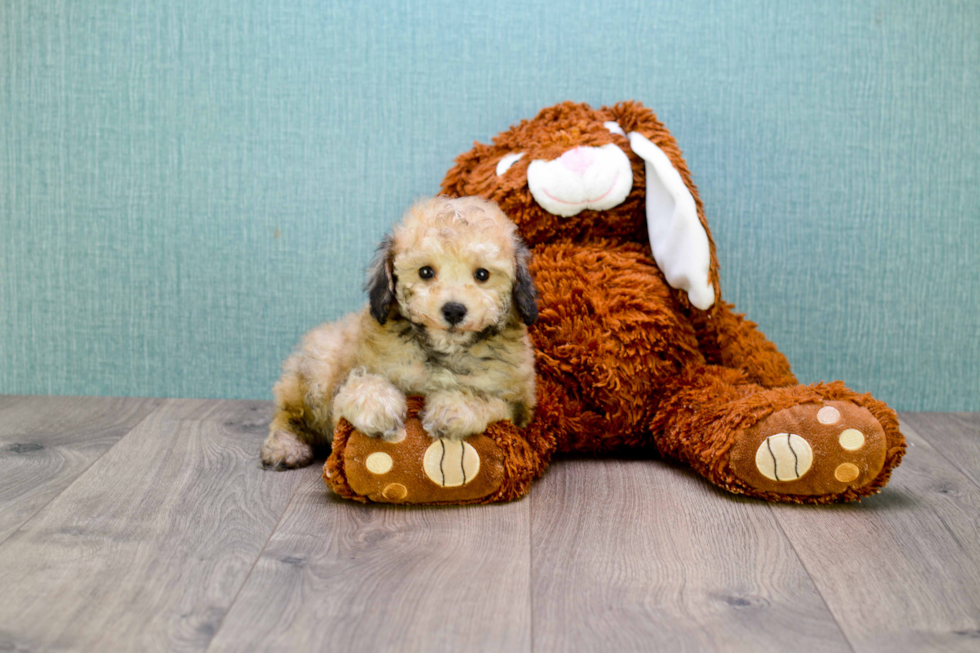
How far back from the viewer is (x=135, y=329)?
2773 millimetres

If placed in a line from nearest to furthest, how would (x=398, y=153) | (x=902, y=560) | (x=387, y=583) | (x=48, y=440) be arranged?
(x=387, y=583), (x=902, y=560), (x=48, y=440), (x=398, y=153)

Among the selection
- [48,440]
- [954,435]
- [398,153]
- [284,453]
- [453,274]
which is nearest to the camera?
[453,274]

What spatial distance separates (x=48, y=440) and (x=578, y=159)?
160cm

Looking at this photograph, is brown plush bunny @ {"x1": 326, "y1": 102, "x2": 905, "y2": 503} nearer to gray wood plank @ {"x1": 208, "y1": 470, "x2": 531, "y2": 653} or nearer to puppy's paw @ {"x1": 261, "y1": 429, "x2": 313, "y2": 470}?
gray wood plank @ {"x1": 208, "y1": 470, "x2": 531, "y2": 653}

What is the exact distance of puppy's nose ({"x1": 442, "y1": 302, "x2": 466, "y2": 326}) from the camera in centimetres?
171

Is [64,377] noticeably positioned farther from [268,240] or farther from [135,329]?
[268,240]

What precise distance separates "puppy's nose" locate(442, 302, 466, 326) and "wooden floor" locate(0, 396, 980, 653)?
42 cm

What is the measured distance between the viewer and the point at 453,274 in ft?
5.76

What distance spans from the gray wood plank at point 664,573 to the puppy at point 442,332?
0.28 metres

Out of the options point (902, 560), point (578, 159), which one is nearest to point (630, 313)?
point (578, 159)

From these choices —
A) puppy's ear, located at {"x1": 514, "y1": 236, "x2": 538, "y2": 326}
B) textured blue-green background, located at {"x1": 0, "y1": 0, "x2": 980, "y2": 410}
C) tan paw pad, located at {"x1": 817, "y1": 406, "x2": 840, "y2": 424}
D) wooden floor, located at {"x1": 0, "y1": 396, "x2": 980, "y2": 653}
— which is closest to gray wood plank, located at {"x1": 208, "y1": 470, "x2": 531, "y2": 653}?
wooden floor, located at {"x1": 0, "y1": 396, "x2": 980, "y2": 653}

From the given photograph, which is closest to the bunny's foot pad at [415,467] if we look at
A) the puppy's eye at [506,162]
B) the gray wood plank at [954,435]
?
the puppy's eye at [506,162]

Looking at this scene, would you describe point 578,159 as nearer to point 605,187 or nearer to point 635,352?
point 605,187

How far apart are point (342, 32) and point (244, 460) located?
4.30 ft
